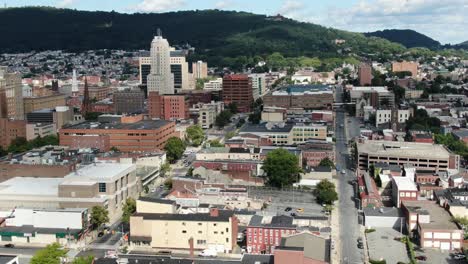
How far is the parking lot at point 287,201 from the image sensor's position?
33594 millimetres

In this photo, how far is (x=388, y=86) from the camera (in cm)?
8381

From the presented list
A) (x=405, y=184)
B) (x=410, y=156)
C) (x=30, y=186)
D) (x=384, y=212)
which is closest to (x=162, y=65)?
(x=410, y=156)

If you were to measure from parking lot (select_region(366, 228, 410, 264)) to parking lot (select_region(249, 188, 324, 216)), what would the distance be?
3.81m

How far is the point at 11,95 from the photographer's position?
203 feet

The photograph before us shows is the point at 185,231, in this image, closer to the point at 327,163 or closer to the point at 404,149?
the point at 327,163

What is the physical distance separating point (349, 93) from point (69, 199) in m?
52.0

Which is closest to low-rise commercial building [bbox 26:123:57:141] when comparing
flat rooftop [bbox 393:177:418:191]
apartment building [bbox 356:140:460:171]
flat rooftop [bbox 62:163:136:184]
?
flat rooftop [bbox 62:163:136:184]

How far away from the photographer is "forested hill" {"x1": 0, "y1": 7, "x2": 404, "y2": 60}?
138 m

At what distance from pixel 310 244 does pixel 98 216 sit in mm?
11424

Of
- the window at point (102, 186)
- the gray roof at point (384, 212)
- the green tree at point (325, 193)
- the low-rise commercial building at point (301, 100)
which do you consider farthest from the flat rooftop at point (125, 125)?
the low-rise commercial building at point (301, 100)

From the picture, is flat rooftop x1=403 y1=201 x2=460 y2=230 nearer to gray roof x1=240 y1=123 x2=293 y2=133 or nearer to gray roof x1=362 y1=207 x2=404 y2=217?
gray roof x1=362 y1=207 x2=404 y2=217

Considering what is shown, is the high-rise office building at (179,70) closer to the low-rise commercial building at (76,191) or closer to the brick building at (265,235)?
the low-rise commercial building at (76,191)

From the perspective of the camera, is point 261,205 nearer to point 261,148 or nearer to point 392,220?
point 392,220

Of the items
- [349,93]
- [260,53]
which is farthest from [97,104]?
[260,53]
